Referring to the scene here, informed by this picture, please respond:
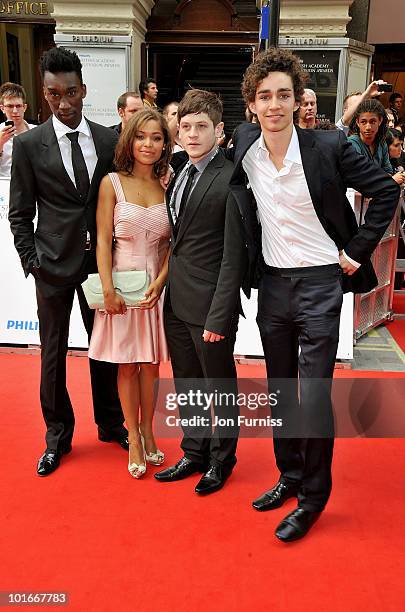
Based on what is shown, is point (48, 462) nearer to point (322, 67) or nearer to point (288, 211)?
point (288, 211)

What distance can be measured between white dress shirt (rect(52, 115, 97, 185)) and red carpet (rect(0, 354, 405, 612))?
1476 millimetres

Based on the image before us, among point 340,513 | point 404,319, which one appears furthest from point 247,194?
point 404,319

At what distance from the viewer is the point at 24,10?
29.9ft

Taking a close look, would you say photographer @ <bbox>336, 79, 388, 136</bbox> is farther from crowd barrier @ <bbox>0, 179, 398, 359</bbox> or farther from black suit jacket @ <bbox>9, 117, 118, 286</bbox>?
black suit jacket @ <bbox>9, 117, 118, 286</bbox>

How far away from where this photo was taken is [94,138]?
2805mm

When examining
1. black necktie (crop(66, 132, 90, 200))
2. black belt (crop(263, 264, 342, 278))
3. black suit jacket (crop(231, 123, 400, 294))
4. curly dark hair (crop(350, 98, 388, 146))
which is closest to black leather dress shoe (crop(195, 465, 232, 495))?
black belt (crop(263, 264, 342, 278))

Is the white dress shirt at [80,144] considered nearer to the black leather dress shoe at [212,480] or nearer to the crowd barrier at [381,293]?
the black leather dress shoe at [212,480]

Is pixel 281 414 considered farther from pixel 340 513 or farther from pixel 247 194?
pixel 247 194

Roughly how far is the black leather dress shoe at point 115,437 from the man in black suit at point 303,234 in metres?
1.08

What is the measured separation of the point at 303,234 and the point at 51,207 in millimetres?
1201

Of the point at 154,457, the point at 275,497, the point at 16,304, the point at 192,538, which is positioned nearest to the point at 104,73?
the point at 16,304

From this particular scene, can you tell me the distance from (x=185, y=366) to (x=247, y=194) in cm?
91

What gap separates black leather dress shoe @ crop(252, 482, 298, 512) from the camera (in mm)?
2641

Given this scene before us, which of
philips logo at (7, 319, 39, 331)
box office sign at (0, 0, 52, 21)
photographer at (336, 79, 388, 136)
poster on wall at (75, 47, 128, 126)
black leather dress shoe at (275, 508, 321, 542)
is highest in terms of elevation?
box office sign at (0, 0, 52, 21)
